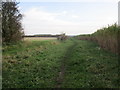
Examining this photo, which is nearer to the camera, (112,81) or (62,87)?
(62,87)

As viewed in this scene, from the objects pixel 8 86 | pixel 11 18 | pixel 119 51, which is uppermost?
pixel 11 18

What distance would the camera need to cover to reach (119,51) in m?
20.6

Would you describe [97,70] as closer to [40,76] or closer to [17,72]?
[40,76]

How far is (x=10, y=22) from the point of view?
1394 inches

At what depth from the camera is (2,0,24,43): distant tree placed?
114 feet

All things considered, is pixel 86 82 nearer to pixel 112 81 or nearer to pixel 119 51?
pixel 112 81

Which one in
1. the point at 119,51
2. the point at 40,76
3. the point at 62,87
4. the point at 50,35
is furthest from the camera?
the point at 50,35

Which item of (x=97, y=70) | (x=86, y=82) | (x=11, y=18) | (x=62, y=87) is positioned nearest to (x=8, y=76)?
(x=62, y=87)

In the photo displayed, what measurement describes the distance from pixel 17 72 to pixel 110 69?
726 cm

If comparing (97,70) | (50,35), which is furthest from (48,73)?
(50,35)

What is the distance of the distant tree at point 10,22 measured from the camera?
34.7m

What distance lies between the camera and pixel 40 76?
12961mm

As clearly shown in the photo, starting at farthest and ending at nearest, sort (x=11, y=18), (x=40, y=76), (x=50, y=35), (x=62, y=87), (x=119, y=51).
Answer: (x=50, y=35) < (x=11, y=18) < (x=119, y=51) < (x=40, y=76) < (x=62, y=87)

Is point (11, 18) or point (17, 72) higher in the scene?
point (11, 18)
